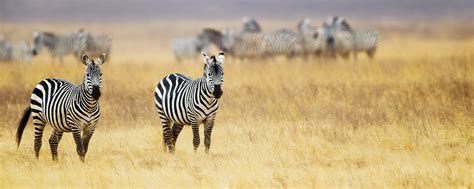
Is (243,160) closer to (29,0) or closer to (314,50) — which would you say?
(314,50)

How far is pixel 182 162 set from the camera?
887 cm

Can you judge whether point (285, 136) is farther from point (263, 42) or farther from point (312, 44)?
point (312, 44)

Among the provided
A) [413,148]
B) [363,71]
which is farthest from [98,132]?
[363,71]

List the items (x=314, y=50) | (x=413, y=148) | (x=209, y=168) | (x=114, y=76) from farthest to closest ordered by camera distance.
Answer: (x=314, y=50) < (x=114, y=76) < (x=413, y=148) < (x=209, y=168)

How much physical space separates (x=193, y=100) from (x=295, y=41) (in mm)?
14848

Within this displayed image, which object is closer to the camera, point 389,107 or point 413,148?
point 413,148

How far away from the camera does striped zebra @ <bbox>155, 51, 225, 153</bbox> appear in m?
8.66

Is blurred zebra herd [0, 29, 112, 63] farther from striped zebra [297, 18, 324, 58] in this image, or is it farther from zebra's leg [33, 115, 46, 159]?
zebra's leg [33, 115, 46, 159]

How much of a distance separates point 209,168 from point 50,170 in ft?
6.00

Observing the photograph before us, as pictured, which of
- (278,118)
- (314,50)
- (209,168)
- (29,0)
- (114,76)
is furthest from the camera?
(29,0)

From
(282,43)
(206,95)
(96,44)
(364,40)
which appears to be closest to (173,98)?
(206,95)

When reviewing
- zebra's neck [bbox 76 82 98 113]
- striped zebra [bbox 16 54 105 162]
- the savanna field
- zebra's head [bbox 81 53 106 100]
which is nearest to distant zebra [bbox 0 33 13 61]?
the savanna field

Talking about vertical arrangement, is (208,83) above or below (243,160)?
above

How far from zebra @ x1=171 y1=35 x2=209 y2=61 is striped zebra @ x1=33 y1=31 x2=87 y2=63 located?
4.06m
